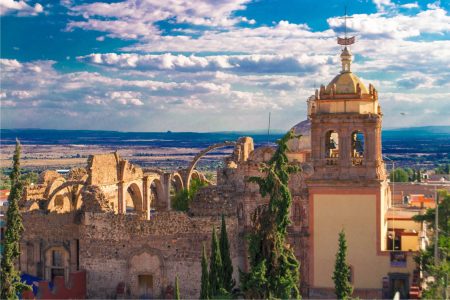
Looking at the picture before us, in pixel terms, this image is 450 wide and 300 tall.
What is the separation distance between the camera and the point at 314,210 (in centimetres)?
2958

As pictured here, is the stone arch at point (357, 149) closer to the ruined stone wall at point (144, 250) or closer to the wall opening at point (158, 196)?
the ruined stone wall at point (144, 250)

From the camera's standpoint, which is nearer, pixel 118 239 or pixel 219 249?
pixel 219 249

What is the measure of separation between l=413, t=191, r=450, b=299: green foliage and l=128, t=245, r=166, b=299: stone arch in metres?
9.15

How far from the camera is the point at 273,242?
22219 millimetres

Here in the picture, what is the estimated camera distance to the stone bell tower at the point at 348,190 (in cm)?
2903

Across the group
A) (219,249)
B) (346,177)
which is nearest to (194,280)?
(219,249)

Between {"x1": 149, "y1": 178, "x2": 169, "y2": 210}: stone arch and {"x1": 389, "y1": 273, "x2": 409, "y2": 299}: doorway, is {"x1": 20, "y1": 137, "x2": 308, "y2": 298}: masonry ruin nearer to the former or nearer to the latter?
{"x1": 389, "y1": 273, "x2": 409, "y2": 299}: doorway

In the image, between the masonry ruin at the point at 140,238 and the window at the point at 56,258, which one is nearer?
the masonry ruin at the point at 140,238

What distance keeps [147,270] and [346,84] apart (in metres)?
10.0

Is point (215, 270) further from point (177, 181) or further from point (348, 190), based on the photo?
point (177, 181)

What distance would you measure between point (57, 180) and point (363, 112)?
14903 millimetres

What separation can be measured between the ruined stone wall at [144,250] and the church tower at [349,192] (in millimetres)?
3211

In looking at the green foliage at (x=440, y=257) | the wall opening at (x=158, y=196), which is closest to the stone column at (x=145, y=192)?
the wall opening at (x=158, y=196)

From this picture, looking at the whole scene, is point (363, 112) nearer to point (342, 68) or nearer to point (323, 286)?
point (342, 68)
